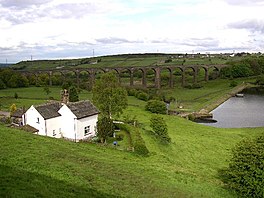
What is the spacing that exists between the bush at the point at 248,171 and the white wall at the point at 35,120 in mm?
21860

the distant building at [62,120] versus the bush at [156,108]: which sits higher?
the distant building at [62,120]

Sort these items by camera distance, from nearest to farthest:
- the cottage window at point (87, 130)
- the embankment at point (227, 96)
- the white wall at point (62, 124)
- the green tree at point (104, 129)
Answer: the green tree at point (104, 129) → the white wall at point (62, 124) → the cottage window at point (87, 130) → the embankment at point (227, 96)

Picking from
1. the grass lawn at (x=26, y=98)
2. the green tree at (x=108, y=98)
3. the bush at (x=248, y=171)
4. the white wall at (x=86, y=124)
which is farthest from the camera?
the grass lawn at (x=26, y=98)

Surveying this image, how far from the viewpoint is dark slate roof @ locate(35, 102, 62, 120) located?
39.9m

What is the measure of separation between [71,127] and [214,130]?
82.5 ft

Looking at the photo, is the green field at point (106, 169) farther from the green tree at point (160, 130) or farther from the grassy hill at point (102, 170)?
the green tree at point (160, 130)

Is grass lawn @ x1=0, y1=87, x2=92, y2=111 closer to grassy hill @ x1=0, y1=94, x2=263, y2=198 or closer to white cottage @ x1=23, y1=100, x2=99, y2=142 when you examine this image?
white cottage @ x1=23, y1=100, x2=99, y2=142

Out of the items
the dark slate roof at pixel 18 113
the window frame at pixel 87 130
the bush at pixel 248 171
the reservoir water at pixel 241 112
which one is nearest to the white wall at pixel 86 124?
the window frame at pixel 87 130

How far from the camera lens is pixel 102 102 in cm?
4991

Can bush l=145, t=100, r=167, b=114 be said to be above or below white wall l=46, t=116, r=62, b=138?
below

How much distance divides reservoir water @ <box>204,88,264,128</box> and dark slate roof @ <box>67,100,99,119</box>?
33271mm

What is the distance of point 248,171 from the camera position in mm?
27891

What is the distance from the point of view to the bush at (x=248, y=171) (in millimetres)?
26906

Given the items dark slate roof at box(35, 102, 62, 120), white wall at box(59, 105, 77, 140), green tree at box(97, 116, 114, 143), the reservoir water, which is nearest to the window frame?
white wall at box(59, 105, 77, 140)
